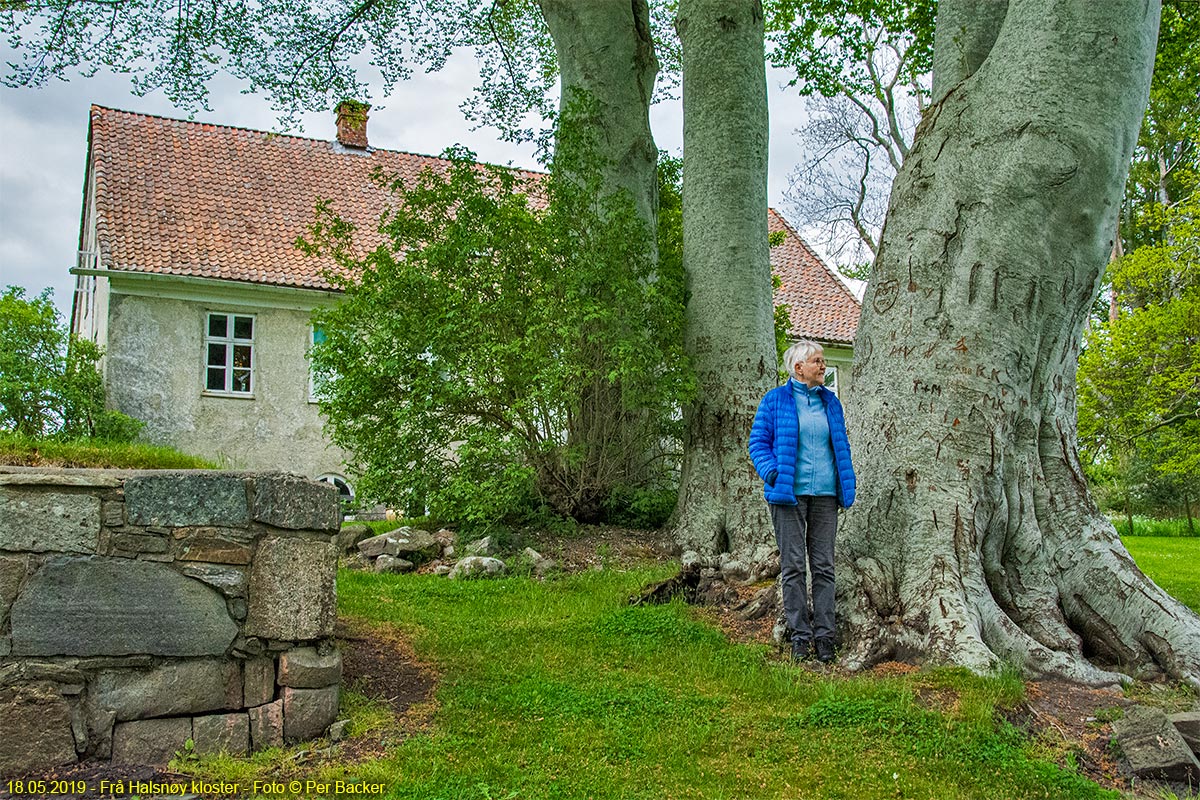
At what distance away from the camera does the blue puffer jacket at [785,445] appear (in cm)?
553

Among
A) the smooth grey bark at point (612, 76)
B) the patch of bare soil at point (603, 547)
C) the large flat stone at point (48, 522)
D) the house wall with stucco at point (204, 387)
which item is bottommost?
the patch of bare soil at point (603, 547)

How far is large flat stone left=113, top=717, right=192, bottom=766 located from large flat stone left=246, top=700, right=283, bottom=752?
268 mm

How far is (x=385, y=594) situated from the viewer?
7555 millimetres

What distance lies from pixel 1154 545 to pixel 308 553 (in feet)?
61.6

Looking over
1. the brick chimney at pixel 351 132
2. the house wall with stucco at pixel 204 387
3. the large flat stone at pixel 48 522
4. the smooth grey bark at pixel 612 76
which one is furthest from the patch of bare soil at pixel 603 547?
the brick chimney at pixel 351 132

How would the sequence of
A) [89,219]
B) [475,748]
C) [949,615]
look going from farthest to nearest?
[89,219] < [949,615] < [475,748]

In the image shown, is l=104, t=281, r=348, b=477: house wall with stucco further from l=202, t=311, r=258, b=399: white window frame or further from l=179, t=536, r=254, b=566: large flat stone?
l=179, t=536, r=254, b=566: large flat stone

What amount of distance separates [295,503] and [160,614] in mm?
730

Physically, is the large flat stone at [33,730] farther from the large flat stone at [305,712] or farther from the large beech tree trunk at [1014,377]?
the large beech tree trunk at [1014,377]

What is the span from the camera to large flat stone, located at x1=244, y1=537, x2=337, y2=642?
423 cm

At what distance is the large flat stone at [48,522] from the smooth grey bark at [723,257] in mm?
5679

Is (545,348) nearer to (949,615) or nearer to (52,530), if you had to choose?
(949,615)

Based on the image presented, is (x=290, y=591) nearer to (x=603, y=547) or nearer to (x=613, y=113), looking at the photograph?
(x=603, y=547)

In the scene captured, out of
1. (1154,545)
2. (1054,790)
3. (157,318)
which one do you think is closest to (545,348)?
(1054,790)
